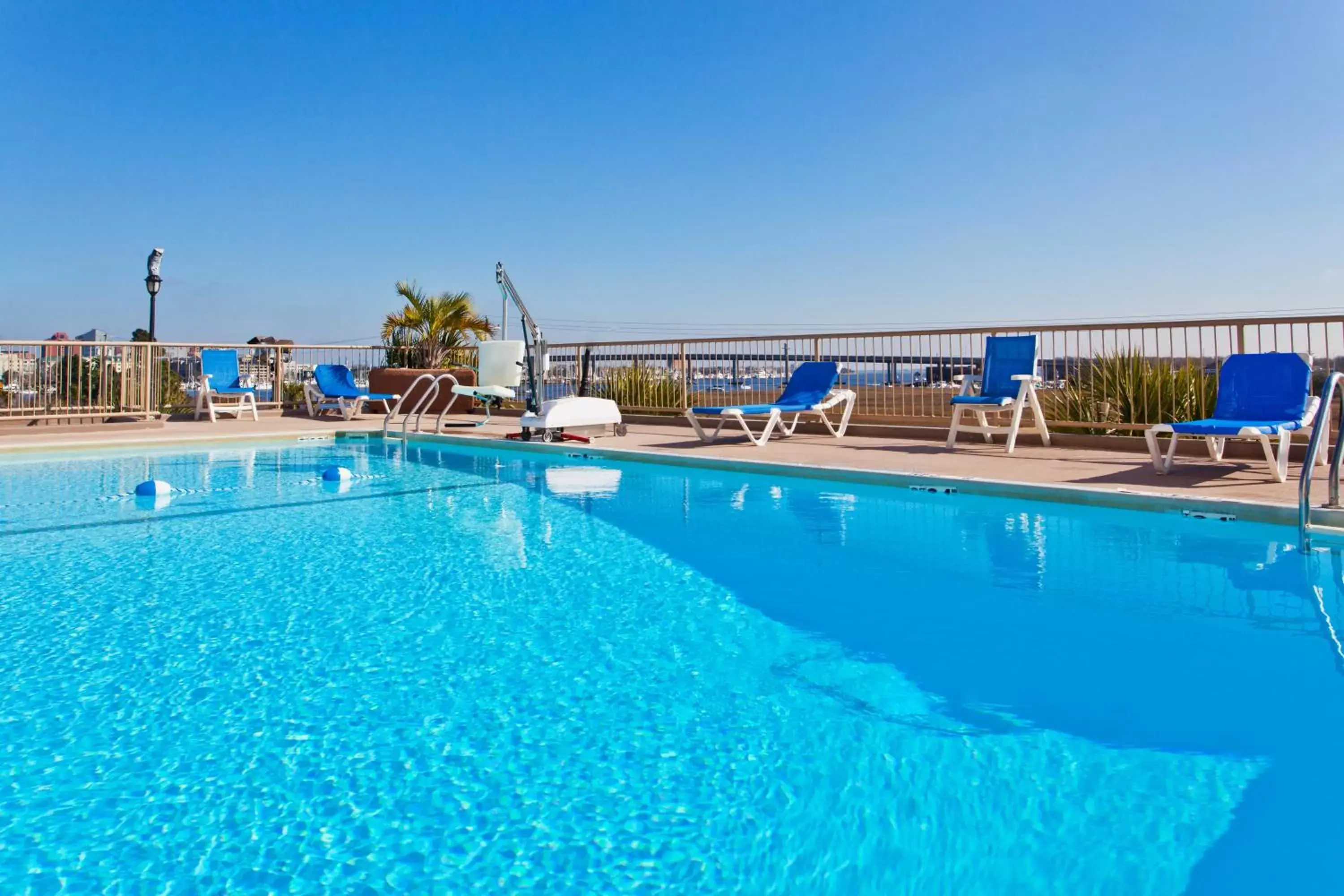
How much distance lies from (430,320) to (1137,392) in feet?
46.7

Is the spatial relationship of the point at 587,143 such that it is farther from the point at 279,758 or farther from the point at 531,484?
the point at 279,758

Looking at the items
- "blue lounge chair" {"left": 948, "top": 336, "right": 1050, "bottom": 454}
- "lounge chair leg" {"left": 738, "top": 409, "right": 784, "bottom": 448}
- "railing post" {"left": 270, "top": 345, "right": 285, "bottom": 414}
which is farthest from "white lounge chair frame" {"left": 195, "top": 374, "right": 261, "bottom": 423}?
"blue lounge chair" {"left": 948, "top": 336, "right": 1050, "bottom": 454}

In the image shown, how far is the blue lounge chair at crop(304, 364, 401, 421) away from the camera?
12.8 m

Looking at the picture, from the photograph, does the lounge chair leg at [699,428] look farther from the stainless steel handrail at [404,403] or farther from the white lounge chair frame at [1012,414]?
the stainless steel handrail at [404,403]

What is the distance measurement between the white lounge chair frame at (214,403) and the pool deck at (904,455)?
673 millimetres

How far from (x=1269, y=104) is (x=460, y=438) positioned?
1169 cm

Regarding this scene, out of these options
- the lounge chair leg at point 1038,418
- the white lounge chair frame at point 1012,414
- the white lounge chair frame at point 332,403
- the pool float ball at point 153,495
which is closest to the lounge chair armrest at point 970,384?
the white lounge chair frame at point 1012,414

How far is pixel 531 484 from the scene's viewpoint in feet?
23.8

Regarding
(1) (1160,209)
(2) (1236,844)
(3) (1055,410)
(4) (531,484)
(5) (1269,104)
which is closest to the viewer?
(2) (1236,844)

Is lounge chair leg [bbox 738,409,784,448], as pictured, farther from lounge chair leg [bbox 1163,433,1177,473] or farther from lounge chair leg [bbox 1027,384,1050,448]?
lounge chair leg [bbox 1163,433,1177,473]

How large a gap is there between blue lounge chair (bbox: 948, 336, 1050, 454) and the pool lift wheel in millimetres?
3741

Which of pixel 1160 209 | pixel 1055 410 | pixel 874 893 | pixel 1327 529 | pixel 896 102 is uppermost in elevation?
pixel 896 102

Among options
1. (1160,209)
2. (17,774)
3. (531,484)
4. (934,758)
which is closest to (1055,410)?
(531,484)

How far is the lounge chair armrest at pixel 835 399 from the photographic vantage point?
864cm
